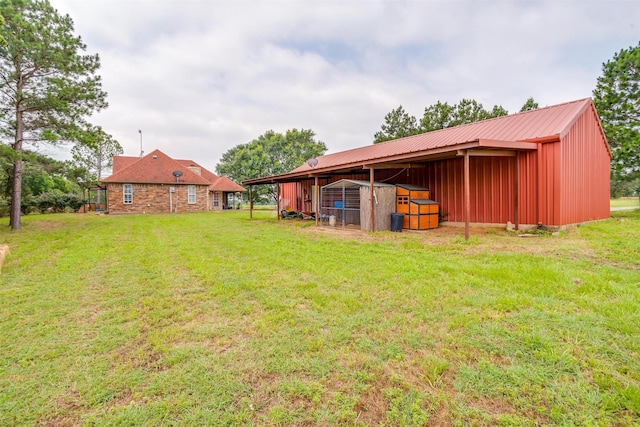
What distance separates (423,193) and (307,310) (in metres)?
8.38

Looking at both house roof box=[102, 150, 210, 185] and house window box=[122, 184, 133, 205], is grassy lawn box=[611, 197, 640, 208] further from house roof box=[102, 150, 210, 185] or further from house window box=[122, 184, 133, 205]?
house window box=[122, 184, 133, 205]

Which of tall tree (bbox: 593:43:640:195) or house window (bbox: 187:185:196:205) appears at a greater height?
tall tree (bbox: 593:43:640:195)

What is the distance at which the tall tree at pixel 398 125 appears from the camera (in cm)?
2973

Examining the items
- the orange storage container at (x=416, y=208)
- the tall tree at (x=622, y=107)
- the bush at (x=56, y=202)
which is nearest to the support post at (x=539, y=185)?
the orange storage container at (x=416, y=208)

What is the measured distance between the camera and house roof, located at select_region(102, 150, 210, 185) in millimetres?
21016

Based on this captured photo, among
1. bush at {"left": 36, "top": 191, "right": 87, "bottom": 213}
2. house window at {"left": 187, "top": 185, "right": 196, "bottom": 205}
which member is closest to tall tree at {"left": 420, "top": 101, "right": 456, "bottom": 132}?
house window at {"left": 187, "top": 185, "right": 196, "bottom": 205}

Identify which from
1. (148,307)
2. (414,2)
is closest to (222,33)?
(414,2)

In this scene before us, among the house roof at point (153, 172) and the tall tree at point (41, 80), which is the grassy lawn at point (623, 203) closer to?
the house roof at point (153, 172)

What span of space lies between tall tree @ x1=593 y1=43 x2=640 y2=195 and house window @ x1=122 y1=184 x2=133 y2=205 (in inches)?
1129

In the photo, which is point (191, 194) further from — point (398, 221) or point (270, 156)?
point (398, 221)

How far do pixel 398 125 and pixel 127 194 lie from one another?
25104 millimetres

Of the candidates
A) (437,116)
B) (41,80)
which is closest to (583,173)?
(437,116)

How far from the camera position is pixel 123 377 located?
A: 205 cm

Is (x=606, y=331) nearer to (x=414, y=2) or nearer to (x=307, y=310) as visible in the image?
(x=307, y=310)
